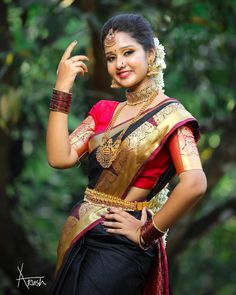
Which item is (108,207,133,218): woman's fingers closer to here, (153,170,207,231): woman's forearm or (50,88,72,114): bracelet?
(153,170,207,231): woman's forearm

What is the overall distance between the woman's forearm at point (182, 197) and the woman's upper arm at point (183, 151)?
3 centimetres

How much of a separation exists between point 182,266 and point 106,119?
10.2m

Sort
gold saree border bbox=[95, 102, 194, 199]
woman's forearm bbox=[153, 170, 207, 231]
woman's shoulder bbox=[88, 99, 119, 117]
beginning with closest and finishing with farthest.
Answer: woman's forearm bbox=[153, 170, 207, 231] < gold saree border bbox=[95, 102, 194, 199] < woman's shoulder bbox=[88, 99, 119, 117]

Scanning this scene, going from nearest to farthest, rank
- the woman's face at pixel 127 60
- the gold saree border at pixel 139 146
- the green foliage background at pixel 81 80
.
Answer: the gold saree border at pixel 139 146, the woman's face at pixel 127 60, the green foliage background at pixel 81 80

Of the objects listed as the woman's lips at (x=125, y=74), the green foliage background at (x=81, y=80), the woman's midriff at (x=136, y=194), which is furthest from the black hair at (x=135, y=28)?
the green foliage background at (x=81, y=80)

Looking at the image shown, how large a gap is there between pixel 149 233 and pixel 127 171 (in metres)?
0.24

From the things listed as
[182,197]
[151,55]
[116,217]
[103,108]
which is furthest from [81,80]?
[182,197]

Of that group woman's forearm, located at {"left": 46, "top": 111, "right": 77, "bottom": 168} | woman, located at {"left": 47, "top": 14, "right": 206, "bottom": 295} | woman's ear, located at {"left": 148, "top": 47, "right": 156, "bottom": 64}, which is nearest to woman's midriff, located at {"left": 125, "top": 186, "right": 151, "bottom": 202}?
woman, located at {"left": 47, "top": 14, "right": 206, "bottom": 295}

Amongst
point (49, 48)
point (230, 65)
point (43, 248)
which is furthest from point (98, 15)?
point (43, 248)

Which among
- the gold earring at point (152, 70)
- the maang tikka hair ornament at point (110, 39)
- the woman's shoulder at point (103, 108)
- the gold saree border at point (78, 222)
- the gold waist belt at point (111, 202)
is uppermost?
the maang tikka hair ornament at point (110, 39)

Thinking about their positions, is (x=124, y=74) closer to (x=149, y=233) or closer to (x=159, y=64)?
(x=159, y=64)

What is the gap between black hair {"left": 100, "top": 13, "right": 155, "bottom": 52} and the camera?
10.0 feet

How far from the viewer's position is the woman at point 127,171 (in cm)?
291

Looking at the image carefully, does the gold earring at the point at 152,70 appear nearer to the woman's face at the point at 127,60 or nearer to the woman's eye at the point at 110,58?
the woman's face at the point at 127,60
